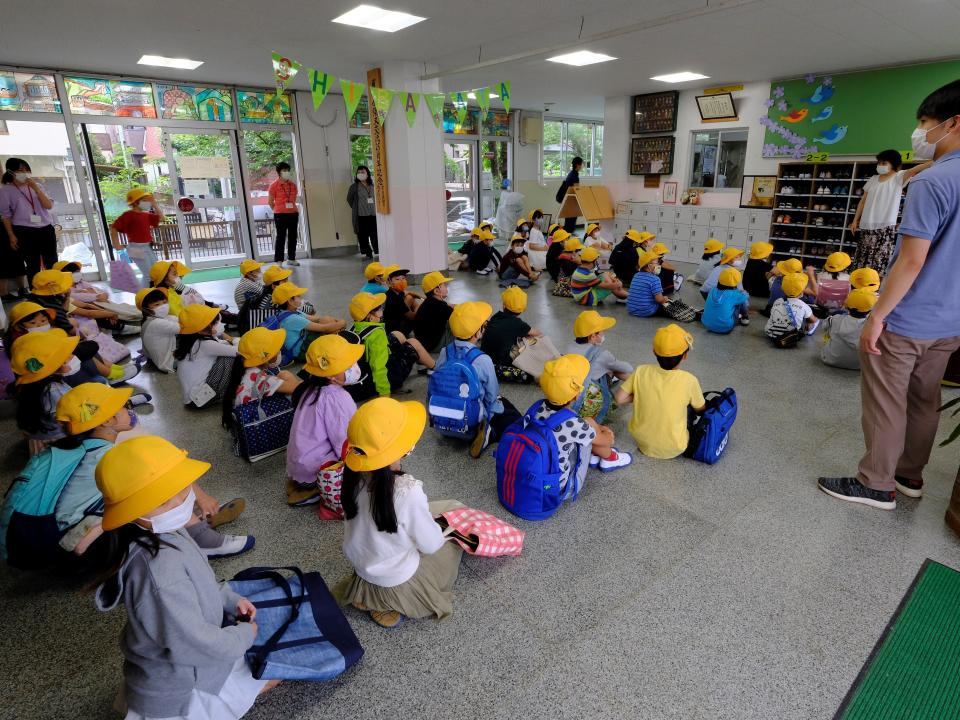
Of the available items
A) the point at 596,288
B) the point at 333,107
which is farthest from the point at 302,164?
the point at 596,288

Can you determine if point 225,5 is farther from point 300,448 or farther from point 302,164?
point 302,164

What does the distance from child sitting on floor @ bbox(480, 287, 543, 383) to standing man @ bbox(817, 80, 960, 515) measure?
2.19 metres

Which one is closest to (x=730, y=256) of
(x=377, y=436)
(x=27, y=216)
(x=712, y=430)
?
(x=712, y=430)

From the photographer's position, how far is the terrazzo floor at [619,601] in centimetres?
177

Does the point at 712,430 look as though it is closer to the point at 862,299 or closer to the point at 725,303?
the point at 862,299

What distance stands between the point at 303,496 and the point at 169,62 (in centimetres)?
737

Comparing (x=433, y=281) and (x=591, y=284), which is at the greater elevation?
(x=433, y=281)

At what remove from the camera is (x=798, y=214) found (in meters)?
9.01

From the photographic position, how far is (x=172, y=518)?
1.44 meters

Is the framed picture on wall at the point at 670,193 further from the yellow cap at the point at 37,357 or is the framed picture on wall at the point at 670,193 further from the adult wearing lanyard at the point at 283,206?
the yellow cap at the point at 37,357

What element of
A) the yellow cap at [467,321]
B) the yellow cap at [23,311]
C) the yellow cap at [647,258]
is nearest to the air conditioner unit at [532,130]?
the yellow cap at [647,258]

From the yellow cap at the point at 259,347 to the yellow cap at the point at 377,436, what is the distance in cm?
148

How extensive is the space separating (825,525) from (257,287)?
486 centimetres

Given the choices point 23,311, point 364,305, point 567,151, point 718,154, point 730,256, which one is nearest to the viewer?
point 23,311
